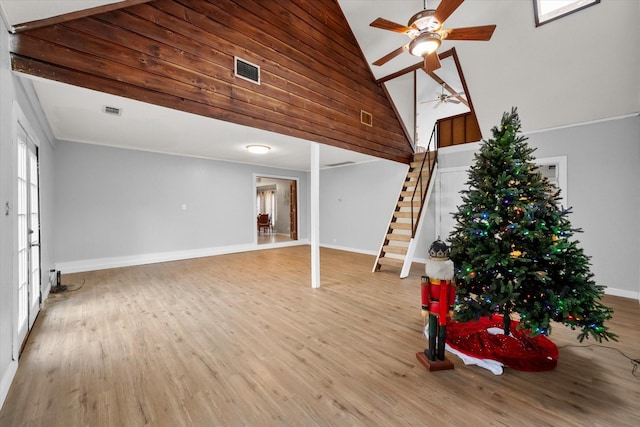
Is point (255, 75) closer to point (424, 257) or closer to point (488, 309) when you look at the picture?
point (488, 309)

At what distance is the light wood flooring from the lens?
5.16ft

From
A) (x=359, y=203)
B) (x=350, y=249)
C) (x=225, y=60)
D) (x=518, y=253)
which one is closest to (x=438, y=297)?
(x=518, y=253)

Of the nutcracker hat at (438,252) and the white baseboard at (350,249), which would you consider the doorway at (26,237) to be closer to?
the nutcracker hat at (438,252)

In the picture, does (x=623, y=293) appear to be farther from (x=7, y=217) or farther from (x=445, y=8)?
(x=7, y=217)

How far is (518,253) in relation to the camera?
208cm

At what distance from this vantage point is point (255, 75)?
358 cm

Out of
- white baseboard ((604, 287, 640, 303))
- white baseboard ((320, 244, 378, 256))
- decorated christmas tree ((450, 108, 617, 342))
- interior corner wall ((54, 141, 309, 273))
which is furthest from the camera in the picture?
white baseboard ((320, 244, 378, 256))

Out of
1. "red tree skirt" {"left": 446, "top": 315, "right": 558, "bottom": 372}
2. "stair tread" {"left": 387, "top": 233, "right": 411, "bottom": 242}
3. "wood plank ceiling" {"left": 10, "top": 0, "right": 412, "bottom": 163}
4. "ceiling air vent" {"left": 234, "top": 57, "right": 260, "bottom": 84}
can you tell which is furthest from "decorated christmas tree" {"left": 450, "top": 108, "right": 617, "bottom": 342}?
"ceiling air vent" {"left": 234, "top": 57, "right": 260, "bottom": 84}

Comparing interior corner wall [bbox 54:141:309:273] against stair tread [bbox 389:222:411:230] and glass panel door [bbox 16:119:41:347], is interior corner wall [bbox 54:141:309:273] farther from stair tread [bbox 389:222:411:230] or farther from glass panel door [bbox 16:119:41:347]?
stair tread [bbox 389:222:411:230]

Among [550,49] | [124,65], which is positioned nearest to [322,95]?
[124,65]

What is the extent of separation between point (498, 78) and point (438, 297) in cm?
406

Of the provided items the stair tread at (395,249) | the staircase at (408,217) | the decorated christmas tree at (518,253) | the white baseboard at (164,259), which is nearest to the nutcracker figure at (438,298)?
the decorated christmas tree at (518,253)

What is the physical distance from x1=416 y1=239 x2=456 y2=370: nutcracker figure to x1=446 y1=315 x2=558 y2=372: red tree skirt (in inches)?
12.5

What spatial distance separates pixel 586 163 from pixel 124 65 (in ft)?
20.6
